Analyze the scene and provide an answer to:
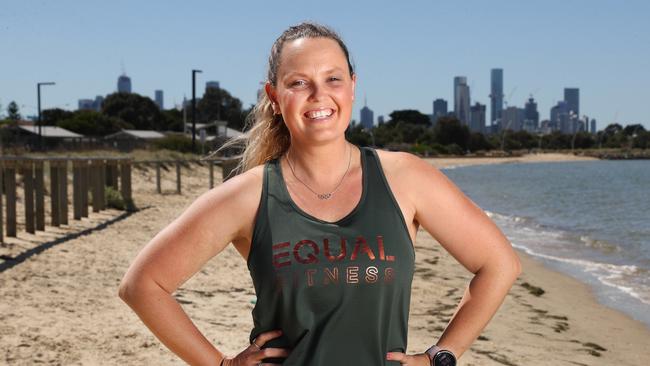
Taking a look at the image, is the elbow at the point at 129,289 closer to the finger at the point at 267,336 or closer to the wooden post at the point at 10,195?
the finger at the point at 267,336

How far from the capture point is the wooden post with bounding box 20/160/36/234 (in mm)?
10844

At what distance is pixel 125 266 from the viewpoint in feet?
30.4

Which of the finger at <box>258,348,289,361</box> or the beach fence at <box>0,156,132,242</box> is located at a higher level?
the finger at <box>258,348,289,361</box>

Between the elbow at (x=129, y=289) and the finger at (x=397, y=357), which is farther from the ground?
the elbow at (x=129, y=289)

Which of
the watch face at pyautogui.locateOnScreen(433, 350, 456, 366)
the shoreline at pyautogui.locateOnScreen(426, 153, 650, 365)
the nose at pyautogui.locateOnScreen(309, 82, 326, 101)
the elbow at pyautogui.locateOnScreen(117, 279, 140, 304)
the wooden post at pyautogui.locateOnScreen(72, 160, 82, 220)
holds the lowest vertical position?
the shoreline at pyautogui.locateOnScreen(426, 153, 650, 365)

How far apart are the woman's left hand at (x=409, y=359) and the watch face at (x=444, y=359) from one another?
0.07 ft

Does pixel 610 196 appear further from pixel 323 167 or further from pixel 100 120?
pixel 100 120

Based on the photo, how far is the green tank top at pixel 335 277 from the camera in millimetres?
1850

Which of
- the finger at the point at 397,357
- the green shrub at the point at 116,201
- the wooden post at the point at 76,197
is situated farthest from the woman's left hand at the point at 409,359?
the green shrub at the point at 116,201

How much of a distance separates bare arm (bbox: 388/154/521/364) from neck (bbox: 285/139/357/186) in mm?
158

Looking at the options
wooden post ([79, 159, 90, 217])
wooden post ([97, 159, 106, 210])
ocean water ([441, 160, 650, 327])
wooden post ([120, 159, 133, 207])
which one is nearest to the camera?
ocean water ([441, 160, 650, 327])

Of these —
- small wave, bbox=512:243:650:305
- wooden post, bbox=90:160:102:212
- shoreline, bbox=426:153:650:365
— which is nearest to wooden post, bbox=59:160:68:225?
wooden post, bbox=90:160:102:212

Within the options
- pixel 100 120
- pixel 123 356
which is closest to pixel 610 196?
pixel 123 356

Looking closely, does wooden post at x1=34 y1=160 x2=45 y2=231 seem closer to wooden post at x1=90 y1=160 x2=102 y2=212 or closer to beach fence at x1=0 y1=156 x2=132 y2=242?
beach fence at x1=0 y1=156 x2=132 y2=242
